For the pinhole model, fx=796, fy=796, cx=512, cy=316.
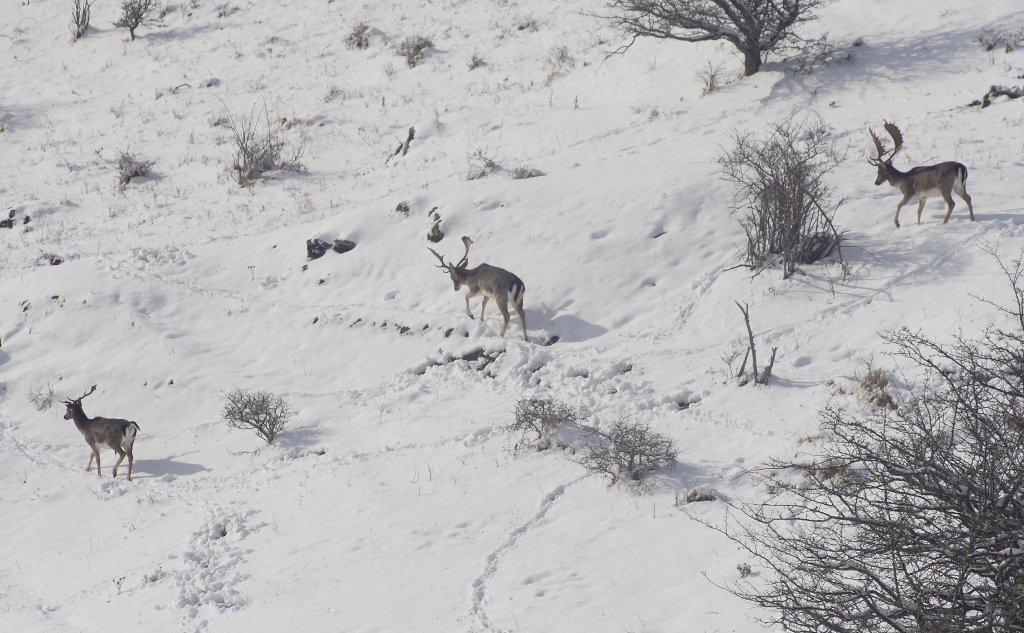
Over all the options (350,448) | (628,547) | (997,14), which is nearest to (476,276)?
(350,448)

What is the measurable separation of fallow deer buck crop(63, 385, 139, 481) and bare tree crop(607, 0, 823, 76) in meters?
14.4

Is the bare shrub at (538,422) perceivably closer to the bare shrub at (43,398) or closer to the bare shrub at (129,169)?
the bare shrub at (43,398)

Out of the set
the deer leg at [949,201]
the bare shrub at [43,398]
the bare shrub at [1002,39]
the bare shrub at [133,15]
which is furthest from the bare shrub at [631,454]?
the bare shrub at [133,15]

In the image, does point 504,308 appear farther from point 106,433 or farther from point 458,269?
point 106,433

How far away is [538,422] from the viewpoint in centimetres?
1057

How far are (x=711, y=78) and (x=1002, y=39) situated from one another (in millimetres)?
6549

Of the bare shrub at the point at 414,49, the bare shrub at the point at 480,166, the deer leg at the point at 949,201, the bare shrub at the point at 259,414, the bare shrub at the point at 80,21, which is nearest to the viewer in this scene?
the bare shrub at the point at 259,414

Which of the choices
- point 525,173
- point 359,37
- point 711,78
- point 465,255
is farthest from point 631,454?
point 359,37

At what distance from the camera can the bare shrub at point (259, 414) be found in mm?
12156

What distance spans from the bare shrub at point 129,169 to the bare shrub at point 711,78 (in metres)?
16.5

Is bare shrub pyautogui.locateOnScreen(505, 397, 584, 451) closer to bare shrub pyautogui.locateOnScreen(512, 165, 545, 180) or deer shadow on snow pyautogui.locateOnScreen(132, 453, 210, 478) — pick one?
deer shadow on snow pyautogui.locateOnScreen(132, 453, 210, 478)

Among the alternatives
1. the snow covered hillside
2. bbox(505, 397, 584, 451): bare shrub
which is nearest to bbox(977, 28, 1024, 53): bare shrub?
the snow covered hillside

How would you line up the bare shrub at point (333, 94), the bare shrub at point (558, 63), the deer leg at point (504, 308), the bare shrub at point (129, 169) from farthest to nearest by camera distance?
the bare shrub at point (333, 94) → the bare shrub at point (558, 63) → the bare shrub at point (129, 169) → the deer leg at point (504, 308)

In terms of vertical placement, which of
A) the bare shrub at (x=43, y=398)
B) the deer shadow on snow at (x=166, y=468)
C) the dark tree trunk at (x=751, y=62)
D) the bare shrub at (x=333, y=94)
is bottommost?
the deer shadow on snow at (x=166, y=468)
